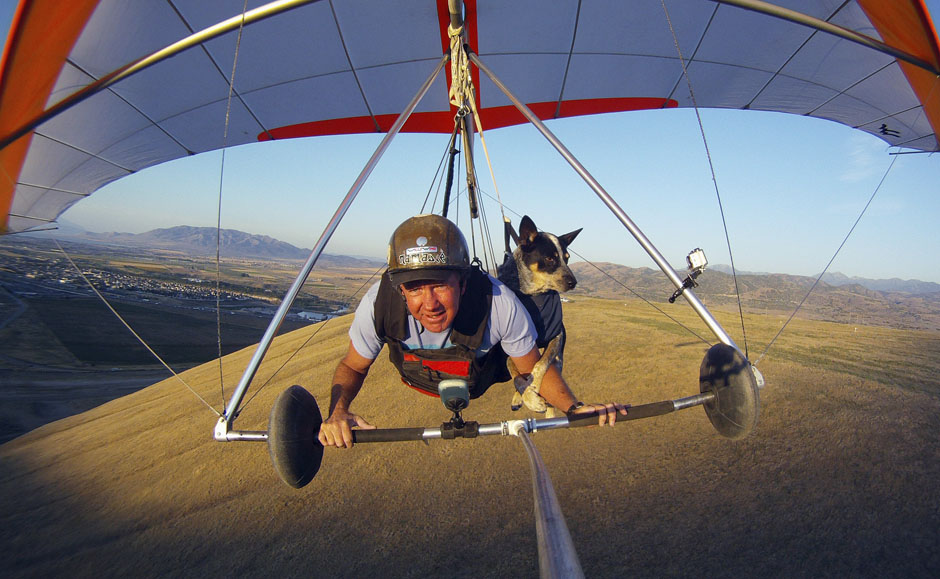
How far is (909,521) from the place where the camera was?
2.72 metres

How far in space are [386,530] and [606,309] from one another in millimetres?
9258

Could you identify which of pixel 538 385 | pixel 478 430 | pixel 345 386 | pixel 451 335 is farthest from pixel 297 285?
pixel 538 385

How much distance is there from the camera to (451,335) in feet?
9.55

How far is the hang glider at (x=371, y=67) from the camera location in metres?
3.71

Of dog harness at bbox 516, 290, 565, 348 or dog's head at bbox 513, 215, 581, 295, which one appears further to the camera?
dog's head at bbox 513, 215, 581, 295

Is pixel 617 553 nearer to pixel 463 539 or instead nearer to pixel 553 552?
pixel 463 539

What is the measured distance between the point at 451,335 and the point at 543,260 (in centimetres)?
177

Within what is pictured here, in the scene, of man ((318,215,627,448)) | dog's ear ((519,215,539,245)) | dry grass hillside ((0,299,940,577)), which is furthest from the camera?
dog's ear ((519,215,539,245))

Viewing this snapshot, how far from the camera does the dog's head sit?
420 cm

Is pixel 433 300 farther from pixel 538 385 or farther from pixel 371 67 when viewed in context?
pixel 371 67

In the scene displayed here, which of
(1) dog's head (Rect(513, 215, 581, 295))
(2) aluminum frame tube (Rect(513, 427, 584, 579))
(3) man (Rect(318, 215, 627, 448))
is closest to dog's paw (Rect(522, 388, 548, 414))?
(3) man (Rect(318, 215, 627, 448))

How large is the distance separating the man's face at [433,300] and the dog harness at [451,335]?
0.15 meters

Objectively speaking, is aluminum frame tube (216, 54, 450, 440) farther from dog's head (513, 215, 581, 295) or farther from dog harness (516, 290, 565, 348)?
dog harness (516, 290, 565, 348)

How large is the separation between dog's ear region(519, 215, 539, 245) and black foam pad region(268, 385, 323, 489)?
9.28 ft
